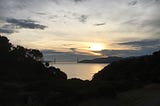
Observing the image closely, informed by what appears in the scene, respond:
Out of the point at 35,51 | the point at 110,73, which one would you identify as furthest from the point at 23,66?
the point at 110,73

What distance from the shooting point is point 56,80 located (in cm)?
3089

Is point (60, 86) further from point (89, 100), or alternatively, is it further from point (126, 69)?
point (126, 69)

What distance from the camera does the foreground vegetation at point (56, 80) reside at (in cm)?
1934

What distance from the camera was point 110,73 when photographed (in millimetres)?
45375

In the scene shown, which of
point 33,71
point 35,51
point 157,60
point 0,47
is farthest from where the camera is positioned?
point 35,51

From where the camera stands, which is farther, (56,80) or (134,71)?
(134,71)

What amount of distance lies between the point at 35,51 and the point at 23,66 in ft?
35.1

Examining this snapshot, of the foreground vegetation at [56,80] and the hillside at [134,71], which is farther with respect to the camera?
the hillside at [134,71]

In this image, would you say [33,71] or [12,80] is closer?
[12,80]

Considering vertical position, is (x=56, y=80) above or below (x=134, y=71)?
below

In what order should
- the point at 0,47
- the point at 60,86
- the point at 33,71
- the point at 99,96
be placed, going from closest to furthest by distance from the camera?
the point at 99,96
the point at 60,86
the point at 33,71
the point at 0,47

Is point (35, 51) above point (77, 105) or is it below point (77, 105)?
above

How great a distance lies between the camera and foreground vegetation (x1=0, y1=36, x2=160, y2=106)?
1934cm

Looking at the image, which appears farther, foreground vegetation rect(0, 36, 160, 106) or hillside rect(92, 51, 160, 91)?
hillside rect(92, 51, 160, 91)
